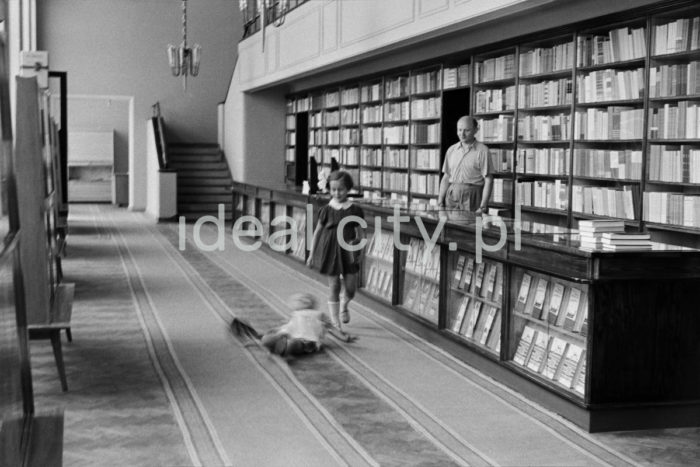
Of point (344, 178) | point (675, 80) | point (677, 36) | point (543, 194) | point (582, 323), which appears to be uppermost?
point (677, 36)

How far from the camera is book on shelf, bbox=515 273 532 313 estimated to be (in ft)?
19.0

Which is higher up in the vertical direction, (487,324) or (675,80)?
(675,80)

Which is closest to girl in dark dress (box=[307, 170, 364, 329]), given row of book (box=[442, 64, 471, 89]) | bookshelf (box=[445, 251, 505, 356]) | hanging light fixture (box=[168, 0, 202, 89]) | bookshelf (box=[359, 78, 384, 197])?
bookshelf (box=[445, 251, 505, 356])

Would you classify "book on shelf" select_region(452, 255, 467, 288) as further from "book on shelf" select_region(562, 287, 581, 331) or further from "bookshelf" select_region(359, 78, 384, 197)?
"bookshelf" select_region(359, 78, 384, 197)

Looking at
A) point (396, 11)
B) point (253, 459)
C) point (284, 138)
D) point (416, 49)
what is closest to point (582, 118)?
point (396, 11)

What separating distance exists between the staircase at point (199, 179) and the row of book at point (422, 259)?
12072 mm

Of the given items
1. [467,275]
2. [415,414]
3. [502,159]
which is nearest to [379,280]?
[467,275]

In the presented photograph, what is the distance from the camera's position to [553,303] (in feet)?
18.1

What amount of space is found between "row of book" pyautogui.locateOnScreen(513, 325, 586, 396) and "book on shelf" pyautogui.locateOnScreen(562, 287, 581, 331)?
0.09 m

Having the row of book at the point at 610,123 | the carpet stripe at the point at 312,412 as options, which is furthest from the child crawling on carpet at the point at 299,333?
the row of book at the point at 610,123

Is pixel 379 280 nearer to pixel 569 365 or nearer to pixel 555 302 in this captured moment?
pixel 555 302

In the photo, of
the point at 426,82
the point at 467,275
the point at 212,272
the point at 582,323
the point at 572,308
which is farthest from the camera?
the point at 426,82

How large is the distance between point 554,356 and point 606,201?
3.20 m

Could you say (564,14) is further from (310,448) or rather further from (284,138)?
(284,138)
